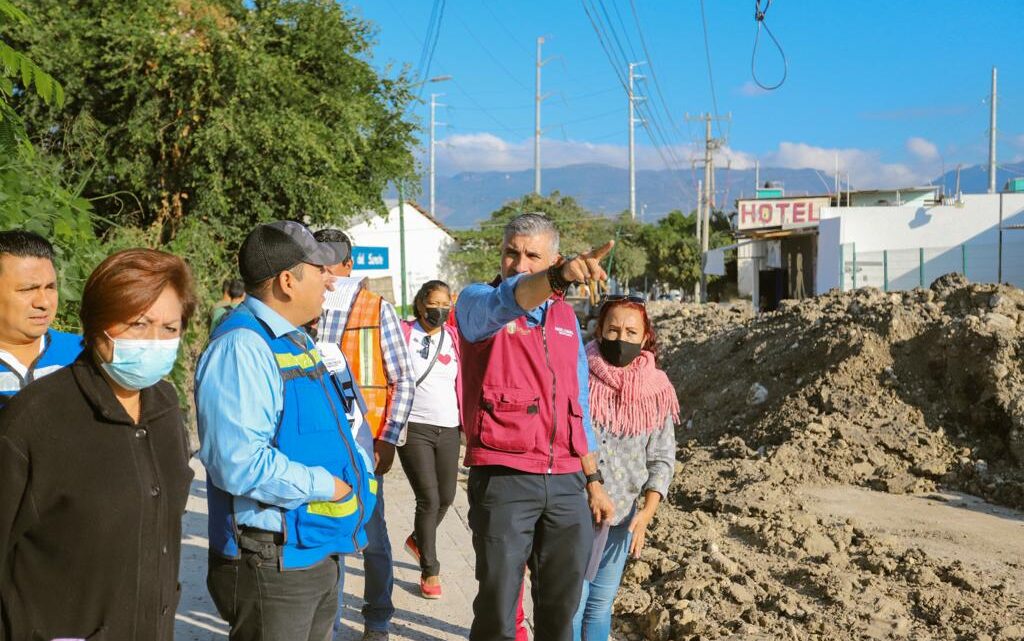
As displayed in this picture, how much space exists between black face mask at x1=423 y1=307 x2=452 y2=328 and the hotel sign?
157 ft

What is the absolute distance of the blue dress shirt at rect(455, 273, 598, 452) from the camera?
3293mm

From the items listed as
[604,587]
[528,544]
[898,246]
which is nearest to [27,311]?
[528,544]

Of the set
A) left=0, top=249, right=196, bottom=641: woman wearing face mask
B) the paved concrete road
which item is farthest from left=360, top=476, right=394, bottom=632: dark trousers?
left=0, top=249, right=196, bottom=641: woman wearing face mask

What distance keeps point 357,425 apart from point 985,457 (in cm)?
827

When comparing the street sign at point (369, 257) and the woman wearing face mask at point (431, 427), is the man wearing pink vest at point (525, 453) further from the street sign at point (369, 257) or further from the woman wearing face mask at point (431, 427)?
the street sign at point (369, 257)

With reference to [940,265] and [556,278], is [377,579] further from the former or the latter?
[940,265]

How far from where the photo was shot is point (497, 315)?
3.35 metres

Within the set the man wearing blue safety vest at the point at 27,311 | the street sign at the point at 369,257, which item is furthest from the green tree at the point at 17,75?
the street sign at the point at 369,257

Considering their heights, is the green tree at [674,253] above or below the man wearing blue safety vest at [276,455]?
above

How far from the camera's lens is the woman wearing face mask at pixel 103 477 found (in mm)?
2236

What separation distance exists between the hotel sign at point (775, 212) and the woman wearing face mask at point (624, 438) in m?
49.2

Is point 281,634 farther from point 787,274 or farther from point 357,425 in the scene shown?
point 787,274

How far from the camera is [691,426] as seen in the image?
41.4 feet

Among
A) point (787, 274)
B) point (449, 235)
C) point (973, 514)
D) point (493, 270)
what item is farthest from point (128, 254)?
point (449, 235)
